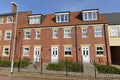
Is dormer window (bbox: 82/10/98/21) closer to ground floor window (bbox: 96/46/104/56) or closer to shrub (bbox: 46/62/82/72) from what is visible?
ground floor window (bbox: 96/46/104/56)

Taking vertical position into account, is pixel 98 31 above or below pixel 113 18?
below

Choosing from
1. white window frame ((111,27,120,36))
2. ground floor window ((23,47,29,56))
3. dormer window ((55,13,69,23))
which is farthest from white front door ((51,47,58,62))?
white window frame ((111,27,120,36))

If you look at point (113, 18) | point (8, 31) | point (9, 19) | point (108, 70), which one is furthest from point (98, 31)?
point (9, 19)

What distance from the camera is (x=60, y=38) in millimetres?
27203

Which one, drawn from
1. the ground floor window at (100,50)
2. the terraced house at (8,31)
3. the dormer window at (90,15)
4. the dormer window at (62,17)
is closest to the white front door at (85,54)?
the ground floor window at (100,50)

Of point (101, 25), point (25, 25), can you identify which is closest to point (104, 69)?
point (101, 25)

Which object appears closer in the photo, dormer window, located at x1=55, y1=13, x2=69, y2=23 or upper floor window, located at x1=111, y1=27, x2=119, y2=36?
upper floor window, located at x1=111, y1=27, x2=119, y2=36

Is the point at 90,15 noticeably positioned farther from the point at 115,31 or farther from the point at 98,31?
the point at 115,31

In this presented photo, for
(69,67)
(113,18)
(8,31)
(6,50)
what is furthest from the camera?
(8,31)

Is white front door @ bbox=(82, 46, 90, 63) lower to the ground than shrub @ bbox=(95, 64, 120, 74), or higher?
higher

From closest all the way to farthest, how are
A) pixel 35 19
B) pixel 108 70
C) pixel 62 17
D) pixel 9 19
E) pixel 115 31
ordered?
pixel 108 70 → pixel 115 31 → pixel 62 17 → pixel 35 19 → pixel 9 19

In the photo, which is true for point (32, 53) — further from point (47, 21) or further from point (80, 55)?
point (80, 55)

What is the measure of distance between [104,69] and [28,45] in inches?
626

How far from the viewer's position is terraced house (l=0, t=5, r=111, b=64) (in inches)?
993
